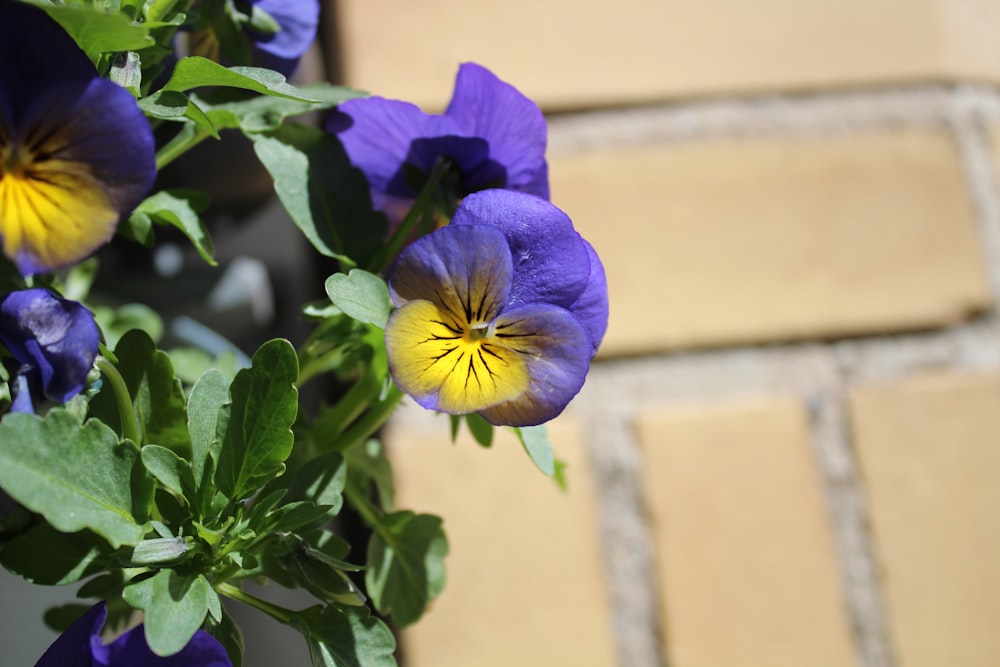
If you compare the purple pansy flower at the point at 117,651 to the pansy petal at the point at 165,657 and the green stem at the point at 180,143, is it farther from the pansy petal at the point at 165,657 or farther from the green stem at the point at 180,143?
the green stem at the point at 180,143

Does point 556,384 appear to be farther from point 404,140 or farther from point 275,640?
point 275,640

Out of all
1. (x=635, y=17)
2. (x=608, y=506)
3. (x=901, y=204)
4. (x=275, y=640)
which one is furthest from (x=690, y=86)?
(x=275, y=640)

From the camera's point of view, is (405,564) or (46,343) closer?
(46,343)

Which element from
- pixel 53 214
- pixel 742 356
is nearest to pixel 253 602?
pixel 53 214

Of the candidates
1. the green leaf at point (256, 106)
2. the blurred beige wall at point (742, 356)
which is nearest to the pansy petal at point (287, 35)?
the green leaf at point (256, 106)

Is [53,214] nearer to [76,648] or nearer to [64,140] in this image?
[64,140]
